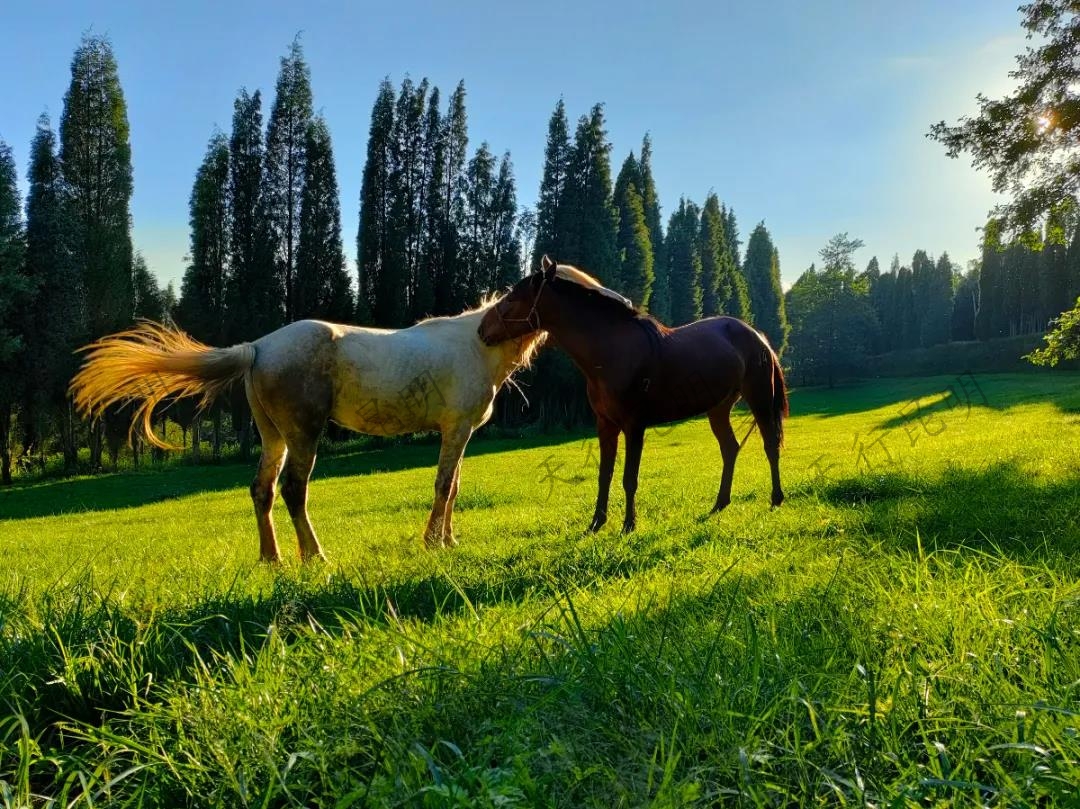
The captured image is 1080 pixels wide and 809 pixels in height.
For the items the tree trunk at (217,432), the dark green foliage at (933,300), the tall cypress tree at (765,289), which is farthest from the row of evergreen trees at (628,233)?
the dark green foliage at (933,300)

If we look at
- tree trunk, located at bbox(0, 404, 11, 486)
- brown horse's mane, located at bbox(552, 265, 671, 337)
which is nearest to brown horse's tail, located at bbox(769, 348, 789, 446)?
brown horse's mane, located at bbox(552, 265, 671, 337)

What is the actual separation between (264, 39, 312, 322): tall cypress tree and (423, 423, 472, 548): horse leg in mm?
29702

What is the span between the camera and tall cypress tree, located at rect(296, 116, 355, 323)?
32.3 meters

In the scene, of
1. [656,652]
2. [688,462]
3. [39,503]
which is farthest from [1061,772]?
[39,503]

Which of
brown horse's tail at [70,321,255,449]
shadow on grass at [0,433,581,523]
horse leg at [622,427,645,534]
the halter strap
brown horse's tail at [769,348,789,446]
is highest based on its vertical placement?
the halter strap

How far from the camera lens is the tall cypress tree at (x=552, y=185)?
1453 inches

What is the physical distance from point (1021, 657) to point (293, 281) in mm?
34725

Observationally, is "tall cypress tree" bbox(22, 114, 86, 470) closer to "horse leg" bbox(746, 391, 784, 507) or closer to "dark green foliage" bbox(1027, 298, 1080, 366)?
"horse leg" bbox(746, 391, 784, 507)

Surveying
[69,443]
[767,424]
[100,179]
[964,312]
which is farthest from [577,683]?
[964,312]

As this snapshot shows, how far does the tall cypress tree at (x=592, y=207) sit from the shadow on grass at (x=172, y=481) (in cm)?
1113

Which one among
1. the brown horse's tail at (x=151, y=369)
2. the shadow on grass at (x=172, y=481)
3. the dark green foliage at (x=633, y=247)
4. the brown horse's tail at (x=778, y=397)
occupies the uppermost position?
the dark green foliage at (x=633, y=247)

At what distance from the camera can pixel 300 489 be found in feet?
17.6

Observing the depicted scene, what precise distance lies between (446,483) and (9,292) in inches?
1145

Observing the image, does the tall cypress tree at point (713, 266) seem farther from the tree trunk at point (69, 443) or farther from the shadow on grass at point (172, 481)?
the tree trunk at point (69, 443)
